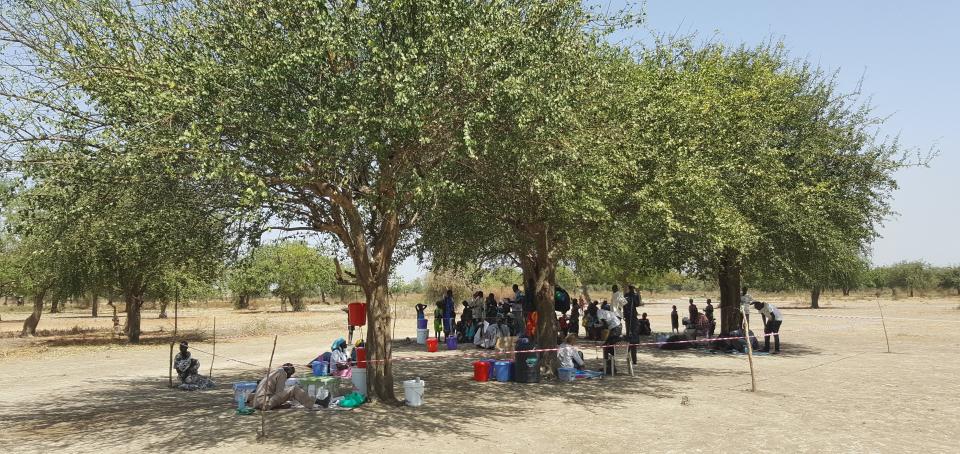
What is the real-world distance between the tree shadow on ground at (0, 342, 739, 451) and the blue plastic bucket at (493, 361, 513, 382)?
0.38 metres

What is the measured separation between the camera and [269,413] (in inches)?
472

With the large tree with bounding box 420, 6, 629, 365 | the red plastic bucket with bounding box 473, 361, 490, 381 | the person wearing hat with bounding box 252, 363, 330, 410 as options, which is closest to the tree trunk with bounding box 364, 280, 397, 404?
the person wearing hat with bounding box 252, 363, 330, 410

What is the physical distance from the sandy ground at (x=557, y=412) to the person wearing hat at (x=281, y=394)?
0.26 metres

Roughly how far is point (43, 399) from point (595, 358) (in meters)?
14.8

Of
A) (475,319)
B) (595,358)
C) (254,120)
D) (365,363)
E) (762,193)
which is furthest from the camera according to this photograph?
(475,319)

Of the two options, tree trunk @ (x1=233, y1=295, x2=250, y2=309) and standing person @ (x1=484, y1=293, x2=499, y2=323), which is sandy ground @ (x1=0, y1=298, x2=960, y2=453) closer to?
standing person @ (x1=484, y1=293, x2=499, y2=323)

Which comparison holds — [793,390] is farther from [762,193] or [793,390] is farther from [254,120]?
[254,120]

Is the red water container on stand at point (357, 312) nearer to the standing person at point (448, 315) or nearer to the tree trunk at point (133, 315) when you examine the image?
the standing person at point (448, 315)

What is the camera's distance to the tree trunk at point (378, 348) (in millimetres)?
12742

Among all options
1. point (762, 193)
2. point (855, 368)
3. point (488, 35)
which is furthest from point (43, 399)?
point (855, 368)

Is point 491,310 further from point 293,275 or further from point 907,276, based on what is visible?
point 907,276

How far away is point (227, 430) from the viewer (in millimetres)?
10664

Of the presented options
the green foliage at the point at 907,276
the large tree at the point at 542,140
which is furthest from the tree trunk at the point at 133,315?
the green foliage at the point at 907,276

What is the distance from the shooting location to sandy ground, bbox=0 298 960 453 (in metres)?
9.68
